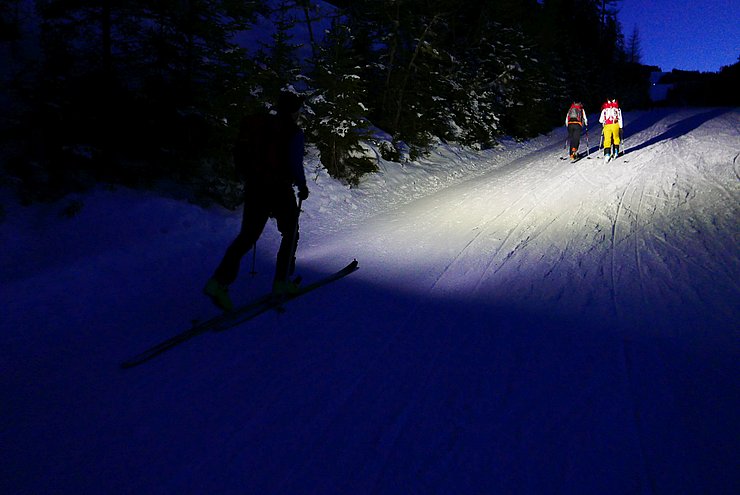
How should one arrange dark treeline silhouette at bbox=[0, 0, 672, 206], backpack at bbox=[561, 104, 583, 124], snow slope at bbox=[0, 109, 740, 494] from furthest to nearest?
backpack at bbox=[561, 104, 583, 124] < dark treeline silhouette at bbox=[0, 0, 672, 206] < snow slope at bbox=[0, 109, 740, 494]

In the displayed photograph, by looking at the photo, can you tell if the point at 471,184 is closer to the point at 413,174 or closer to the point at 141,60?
the point at 413,174

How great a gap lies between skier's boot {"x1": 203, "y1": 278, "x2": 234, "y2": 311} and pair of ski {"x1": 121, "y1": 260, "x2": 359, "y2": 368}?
0.09 metres

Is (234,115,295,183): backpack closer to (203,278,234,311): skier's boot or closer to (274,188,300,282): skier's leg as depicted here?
(274,188,300,282): skier's leg

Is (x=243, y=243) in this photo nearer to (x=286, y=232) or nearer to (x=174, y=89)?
(x=286, y=232)

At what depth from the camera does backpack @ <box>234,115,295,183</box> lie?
4.18 metres

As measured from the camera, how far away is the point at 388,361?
3.30m

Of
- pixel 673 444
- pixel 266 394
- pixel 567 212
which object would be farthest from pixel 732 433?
pixel 567 212

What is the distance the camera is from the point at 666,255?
510cm

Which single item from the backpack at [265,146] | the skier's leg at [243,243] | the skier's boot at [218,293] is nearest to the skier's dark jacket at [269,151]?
the backpack at [265,146]

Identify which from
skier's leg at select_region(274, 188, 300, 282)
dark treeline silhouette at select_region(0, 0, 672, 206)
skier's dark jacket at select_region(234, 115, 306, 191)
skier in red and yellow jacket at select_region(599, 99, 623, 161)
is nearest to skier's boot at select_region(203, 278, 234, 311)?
skier's leg at select_region(274, 188, 300, 282)

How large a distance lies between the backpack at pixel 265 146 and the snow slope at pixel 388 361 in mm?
1543

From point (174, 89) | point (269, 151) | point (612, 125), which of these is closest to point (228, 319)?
point (269, 151)

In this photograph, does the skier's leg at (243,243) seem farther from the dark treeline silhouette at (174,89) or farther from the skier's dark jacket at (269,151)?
the dark treeline silhouette at (174,89)

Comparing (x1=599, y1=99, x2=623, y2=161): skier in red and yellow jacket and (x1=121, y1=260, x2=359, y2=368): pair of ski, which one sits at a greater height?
(x1=599, y1=99, x2=623, y2=161): skier in red and yellow jacket
